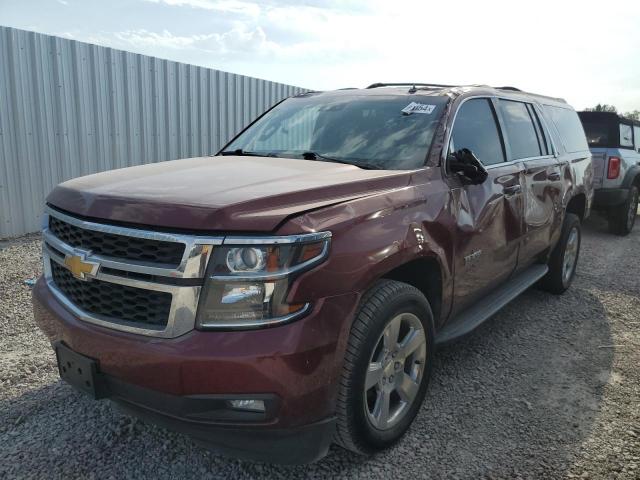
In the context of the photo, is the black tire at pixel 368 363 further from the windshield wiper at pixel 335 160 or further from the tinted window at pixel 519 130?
the tinted window at pixel 519 130

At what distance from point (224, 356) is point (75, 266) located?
846 millimetres

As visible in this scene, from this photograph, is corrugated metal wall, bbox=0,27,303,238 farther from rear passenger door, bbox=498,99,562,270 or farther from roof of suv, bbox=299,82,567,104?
rear passenger door, bbox=498,99,562,270

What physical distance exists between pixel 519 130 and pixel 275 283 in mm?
3114

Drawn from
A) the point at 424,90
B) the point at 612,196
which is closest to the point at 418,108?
the point at 424,90

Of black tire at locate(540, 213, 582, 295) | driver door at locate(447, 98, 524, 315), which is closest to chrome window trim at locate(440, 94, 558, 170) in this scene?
driver door at locate(447, 98, 524, 315)

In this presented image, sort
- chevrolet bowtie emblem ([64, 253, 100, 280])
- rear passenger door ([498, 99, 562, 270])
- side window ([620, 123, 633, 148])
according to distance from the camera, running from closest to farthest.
Answer: chevrolet bowtie emblem ([64, 253, 100, 280]) → rear passenger door ([498, 99, 562, 270]) → side window ([620, 123, 633, 148])

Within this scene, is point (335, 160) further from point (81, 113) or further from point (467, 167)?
point (81, 113)

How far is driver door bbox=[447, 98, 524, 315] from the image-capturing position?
9.96 feet

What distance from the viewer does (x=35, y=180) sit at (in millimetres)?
7102

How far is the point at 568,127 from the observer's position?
557cm

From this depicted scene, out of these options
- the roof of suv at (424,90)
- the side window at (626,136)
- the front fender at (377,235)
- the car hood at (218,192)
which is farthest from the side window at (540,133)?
the side window at (626,136)

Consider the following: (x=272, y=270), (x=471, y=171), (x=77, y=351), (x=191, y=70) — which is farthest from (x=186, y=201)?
(x=191, y=70)

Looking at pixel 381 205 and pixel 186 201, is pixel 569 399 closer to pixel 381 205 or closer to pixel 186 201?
pixel 381 205

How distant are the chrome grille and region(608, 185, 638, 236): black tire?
345 inches
